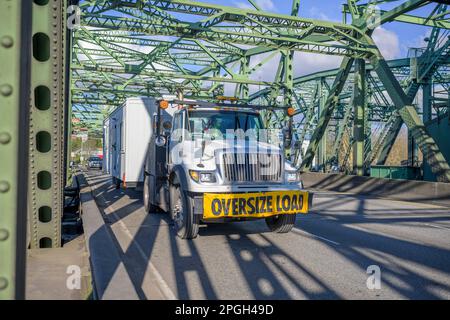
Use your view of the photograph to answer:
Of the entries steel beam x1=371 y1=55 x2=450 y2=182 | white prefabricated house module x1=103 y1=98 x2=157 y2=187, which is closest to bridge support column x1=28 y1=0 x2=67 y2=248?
white prefabricated house module x1=103 y1=98 x2=157 y2=187

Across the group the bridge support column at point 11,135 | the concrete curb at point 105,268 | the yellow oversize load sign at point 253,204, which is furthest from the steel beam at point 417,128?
the bridge support column at point 11,135

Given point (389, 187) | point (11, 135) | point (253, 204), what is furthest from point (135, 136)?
point (389, 187)

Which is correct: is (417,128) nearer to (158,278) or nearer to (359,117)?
(359,117)

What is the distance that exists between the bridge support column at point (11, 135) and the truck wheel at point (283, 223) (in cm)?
687

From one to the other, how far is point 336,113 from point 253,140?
148 feet

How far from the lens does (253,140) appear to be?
8.70m

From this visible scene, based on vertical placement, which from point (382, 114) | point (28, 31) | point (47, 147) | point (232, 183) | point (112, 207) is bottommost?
point (112, 207)

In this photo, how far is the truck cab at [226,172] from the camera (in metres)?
7.29

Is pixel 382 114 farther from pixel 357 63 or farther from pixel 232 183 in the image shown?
pixel 232 183

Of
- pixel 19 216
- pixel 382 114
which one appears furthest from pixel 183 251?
pixel 382 114

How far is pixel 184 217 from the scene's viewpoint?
7734 millimetres

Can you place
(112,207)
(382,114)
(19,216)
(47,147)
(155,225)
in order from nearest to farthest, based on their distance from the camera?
1. (19,216)
2. (47,147)
3. (155,225)
4. (112,207)
5. (382,114)

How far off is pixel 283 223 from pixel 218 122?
8.11 ft

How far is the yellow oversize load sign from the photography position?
279 inches
